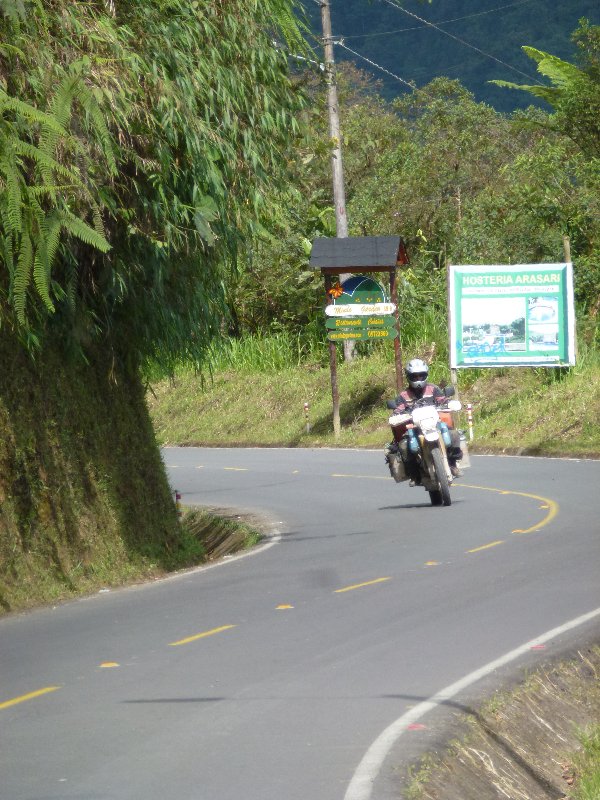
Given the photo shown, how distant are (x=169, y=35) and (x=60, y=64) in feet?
4.98

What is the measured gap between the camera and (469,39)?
154750 millimetres

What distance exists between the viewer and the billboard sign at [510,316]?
33188mm

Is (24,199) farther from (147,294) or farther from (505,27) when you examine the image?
(505,27)

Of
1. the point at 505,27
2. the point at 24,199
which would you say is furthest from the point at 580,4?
the point at 24,199

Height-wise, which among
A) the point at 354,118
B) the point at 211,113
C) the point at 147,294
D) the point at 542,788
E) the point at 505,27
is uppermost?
the point at 505,27

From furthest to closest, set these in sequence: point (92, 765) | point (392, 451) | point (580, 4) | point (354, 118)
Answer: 1. point (580, 4)
2. point (354, 118)
3. point (392, 451)
4. point (92, 765)

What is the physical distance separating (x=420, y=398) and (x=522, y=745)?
40.0 feet

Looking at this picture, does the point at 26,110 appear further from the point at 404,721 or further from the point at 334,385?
the point at 334,385

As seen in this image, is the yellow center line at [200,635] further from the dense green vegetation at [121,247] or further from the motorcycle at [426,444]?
the motorcycle at [426,444]

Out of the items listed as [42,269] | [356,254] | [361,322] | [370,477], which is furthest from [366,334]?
[42,269]

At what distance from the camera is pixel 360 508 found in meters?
20.9

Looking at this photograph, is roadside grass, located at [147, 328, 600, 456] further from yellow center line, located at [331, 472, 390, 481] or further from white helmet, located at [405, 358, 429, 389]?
white helmet, located at [405, 358, 429, 389]

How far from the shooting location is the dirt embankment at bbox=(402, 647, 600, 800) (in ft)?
23.1

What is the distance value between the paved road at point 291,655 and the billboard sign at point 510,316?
1470cm
